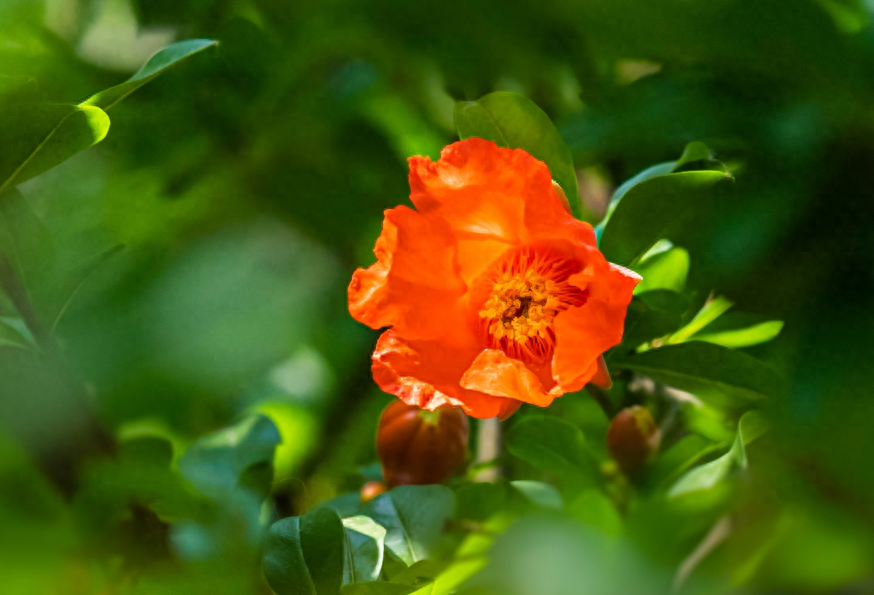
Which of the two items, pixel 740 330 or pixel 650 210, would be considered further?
pixel 740 330

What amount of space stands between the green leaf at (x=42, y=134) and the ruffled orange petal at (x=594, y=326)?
1.65ft

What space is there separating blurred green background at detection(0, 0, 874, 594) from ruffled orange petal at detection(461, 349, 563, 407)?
0.71 feet

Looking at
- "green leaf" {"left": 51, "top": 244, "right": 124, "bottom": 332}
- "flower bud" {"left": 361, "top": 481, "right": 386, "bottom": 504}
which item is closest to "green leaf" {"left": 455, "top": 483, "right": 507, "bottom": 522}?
"flower bud" {"left": 361, "top": 481, "right": 386, "bottom": 504}

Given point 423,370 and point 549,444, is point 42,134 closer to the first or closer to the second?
point 423,370

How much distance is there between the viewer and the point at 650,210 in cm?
79

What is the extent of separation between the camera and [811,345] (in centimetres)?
85

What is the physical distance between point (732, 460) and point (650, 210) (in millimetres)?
260

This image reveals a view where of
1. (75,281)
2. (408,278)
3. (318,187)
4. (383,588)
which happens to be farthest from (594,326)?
(318,187)

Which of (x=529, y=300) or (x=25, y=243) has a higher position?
(x=25, y=243)

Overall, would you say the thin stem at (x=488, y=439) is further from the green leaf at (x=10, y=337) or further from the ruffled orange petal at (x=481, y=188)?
the green leaf at (x=10, y=337)

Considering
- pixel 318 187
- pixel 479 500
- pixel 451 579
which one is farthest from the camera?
pixel 318 187

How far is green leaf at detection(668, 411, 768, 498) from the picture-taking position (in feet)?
2.20

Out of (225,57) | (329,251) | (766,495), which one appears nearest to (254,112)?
(225,57)

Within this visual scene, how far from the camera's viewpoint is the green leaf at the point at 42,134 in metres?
0.74
